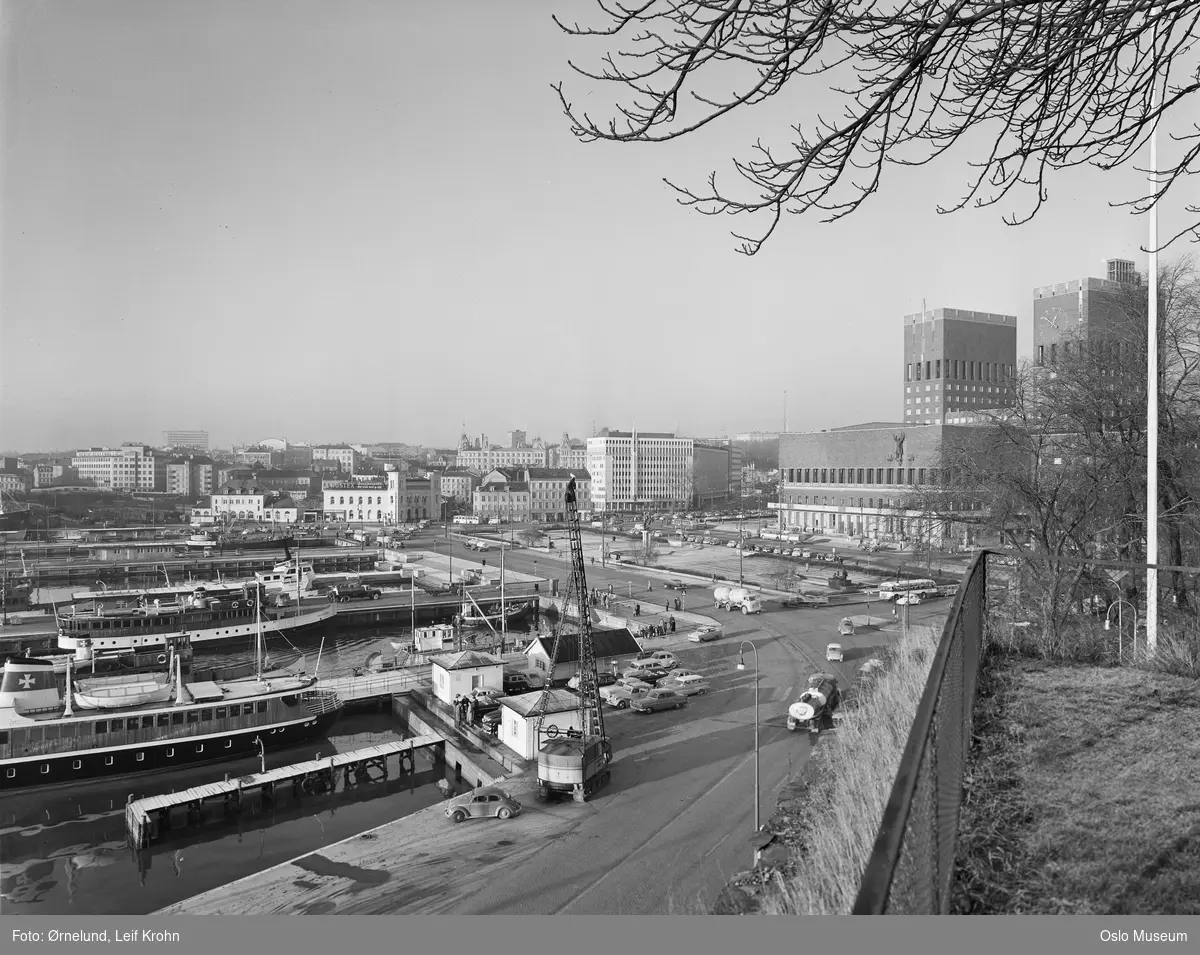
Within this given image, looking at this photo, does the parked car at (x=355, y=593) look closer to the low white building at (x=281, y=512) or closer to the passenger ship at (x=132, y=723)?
the passenger ship at (x=132, y=723)

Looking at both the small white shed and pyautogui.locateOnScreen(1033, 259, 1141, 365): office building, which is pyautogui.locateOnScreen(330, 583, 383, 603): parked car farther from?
pyautogui.locateOnScreen(1033, 259, 1141, 365): office building

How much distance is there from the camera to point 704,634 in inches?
781

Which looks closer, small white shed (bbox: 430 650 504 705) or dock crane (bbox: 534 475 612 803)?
dock crane (bbox: 534 475 612 803)

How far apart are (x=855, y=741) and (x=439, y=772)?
31.7 ft

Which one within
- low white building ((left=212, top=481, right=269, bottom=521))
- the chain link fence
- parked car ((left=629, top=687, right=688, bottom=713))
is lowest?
parked car ((left=629, top=687, right=688, bottom=713))

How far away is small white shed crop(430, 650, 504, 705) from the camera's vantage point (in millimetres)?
15336

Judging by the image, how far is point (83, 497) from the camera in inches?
2356

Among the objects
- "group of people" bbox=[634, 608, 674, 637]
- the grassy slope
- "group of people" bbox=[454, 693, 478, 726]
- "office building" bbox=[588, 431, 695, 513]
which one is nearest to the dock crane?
"group of people" bbox=[454, 693, 478, 726]

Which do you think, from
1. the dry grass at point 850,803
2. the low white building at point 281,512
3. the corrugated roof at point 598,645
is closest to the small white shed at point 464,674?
the corrugated roof at point 598,645

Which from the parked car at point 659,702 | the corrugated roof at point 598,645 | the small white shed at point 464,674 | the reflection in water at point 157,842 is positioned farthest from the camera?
the corrugated roof at point 598,645

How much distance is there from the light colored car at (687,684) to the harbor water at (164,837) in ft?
14.3

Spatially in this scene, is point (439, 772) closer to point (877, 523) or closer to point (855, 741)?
point (855, 741)

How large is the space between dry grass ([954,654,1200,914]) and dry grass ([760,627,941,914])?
0.34m

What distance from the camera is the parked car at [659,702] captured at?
13.8m
